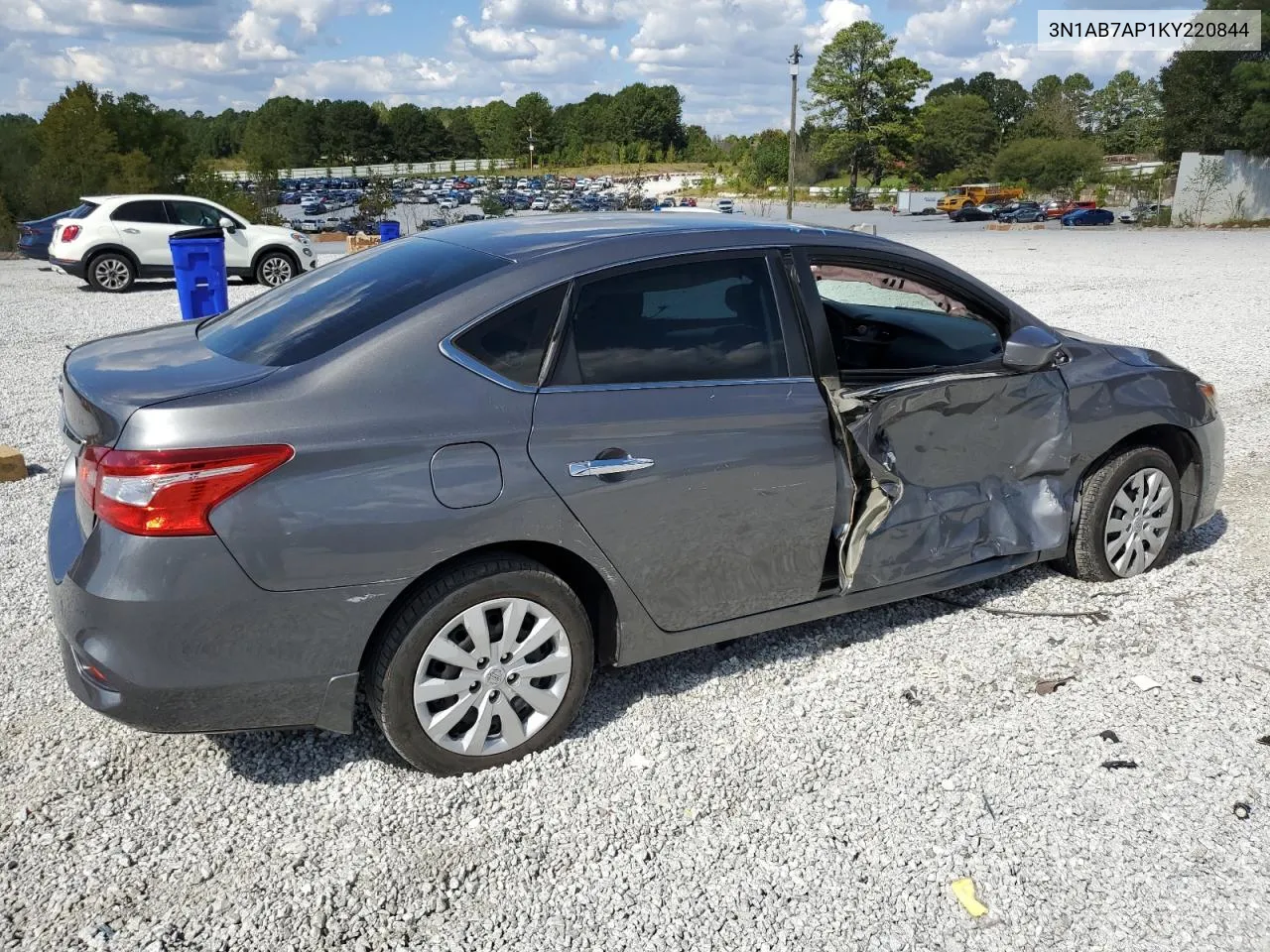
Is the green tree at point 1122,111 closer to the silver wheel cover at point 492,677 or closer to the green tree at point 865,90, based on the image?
the green tree at point 865,90

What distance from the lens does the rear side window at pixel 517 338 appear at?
10.6 feet

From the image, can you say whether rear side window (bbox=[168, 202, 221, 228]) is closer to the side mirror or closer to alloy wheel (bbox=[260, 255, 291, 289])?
alloy wheel (bbox=[260, 255, 291, 289])

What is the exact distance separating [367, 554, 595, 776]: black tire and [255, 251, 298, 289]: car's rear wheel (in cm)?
1573

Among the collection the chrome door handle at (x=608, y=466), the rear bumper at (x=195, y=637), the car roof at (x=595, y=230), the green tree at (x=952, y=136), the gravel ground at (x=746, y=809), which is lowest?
the gravel ground at (x=746, y=809)

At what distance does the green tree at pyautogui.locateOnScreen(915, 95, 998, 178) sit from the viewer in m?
94.8

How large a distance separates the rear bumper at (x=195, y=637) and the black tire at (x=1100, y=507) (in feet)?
10.6

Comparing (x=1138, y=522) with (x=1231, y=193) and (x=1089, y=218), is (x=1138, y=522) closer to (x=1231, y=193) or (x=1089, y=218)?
(x=1231, y=193)

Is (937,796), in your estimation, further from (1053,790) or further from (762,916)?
(762,916)

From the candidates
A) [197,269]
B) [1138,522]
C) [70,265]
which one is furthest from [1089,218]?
[1138,522]

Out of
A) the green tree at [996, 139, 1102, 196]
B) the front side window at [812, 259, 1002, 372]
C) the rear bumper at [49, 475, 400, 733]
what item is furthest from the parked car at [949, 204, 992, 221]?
the rear bumper at [49, 475, 400, 733]

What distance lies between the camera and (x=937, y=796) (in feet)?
11.0

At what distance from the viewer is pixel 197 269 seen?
34.9 ft

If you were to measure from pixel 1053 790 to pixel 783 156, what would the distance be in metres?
88.4

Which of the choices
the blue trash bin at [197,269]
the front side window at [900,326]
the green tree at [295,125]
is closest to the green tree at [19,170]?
the blue trash bin at [197,269]
